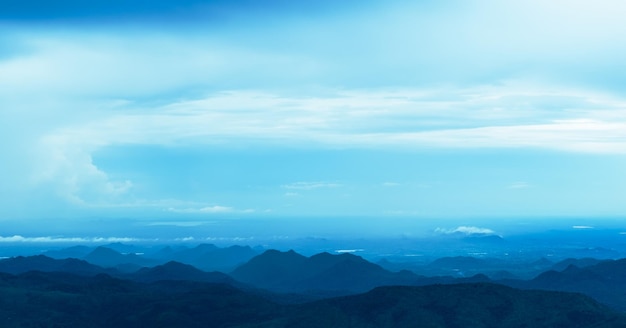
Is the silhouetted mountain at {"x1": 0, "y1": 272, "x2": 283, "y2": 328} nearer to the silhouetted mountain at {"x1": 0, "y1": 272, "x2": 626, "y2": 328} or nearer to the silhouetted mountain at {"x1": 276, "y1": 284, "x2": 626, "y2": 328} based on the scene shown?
the silhouetted mountain at {"x1": 0, "y1": 272, "x2": 626, "y2": 328}

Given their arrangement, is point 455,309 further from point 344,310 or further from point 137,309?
point 137,309

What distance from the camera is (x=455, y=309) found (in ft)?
528

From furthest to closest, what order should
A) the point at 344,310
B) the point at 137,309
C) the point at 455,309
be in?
1. the point at 137,309
2. the point at 455,309
3. the point at 344,310

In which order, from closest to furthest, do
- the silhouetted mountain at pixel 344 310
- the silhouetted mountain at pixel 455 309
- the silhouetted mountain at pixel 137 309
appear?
the silhouetted mountain at pixel 455 309
the silhouetted mountain at pixel 344 310
the silhouetted mountain at pixel 137 309

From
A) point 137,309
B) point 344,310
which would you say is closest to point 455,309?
point 344,310

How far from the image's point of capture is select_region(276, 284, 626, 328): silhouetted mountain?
154 metres

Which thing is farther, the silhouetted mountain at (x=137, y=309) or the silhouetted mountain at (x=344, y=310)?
the silhouetted mountain at (x=137, y=309)

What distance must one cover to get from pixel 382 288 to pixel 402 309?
9.60 meters

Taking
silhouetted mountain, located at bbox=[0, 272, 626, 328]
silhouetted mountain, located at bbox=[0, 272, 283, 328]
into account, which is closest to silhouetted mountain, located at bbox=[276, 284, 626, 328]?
silhouetted mountain, located at bbox=[0, 272, 626, 328]

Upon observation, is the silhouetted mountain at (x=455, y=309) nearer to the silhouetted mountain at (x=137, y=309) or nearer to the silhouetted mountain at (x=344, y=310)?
the silhouetted mountain at (x=344, y=310)

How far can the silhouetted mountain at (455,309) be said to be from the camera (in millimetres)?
153625

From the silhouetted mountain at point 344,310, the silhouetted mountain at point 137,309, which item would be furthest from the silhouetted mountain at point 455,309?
the silhouetted mountain at point 137,309

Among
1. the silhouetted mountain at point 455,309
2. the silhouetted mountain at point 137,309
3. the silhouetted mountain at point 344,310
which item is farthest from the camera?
the silhouetted mountain at point 137,309

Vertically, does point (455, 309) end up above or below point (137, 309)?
above
